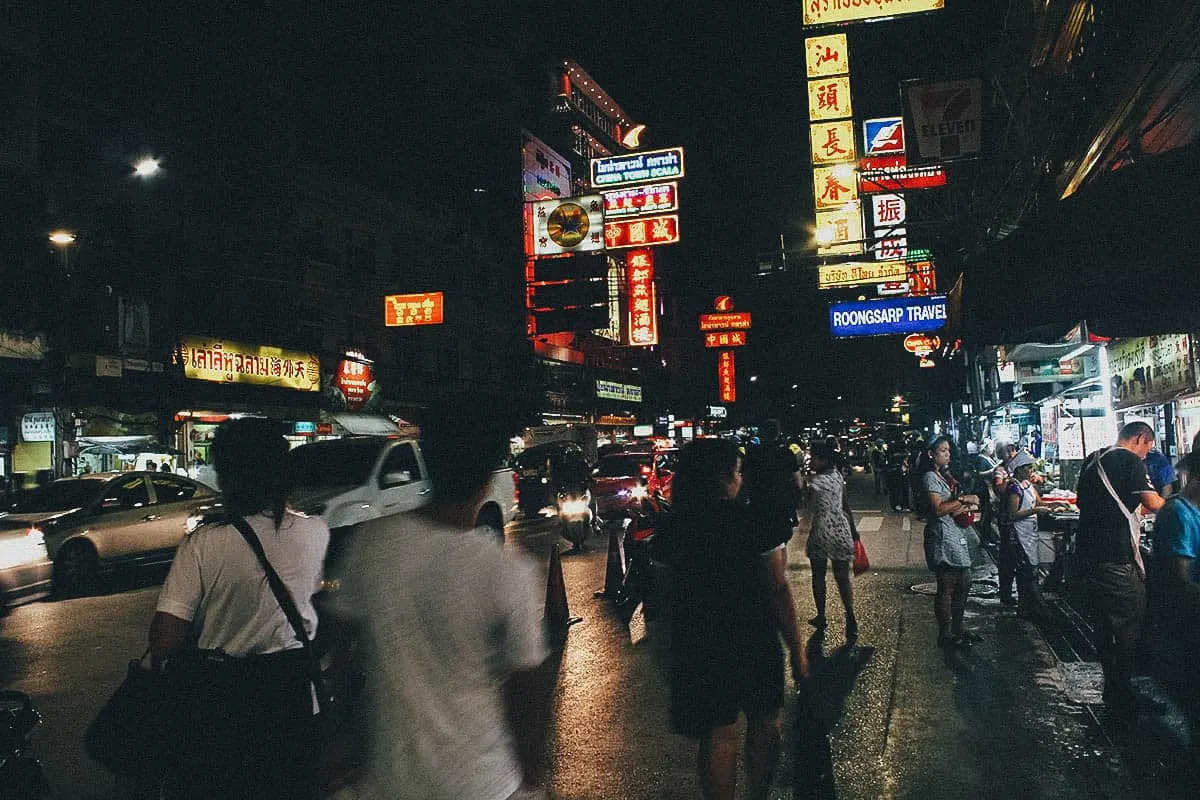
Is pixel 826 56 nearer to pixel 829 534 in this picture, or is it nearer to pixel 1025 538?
pixel 1025 538

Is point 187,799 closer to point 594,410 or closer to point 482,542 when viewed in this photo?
point 482,542

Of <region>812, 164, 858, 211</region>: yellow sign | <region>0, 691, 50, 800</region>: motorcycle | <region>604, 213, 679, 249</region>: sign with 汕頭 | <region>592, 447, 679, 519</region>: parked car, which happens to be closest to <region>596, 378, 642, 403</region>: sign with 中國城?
<region>604, 213, 679, 249</region>: sign with 汕頭

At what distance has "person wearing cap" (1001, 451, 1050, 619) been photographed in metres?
9.01

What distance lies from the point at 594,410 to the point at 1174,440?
145ft

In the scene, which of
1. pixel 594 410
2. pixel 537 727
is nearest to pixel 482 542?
pixel 537 727

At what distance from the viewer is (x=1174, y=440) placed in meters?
Result: 10.8

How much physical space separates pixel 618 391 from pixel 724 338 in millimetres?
8481

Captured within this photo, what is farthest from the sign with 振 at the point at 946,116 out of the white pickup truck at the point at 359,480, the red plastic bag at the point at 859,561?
the white pickup truck at the point at 359,480

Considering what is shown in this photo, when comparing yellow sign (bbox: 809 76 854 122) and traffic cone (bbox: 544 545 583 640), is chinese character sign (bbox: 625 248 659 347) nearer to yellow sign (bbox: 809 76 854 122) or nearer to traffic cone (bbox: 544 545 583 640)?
yellow sign (bbox: 809 76 854 122)

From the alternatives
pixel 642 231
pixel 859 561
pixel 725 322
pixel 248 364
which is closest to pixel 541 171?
pixel 725 322

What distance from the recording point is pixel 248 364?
25.4 meters

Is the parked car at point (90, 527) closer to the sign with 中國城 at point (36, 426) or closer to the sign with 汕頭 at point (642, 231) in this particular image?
the sign with 中國城 at point (36, 426)

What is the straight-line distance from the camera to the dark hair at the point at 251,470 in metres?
2.90

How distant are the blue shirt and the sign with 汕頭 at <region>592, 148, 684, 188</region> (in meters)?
25.9
